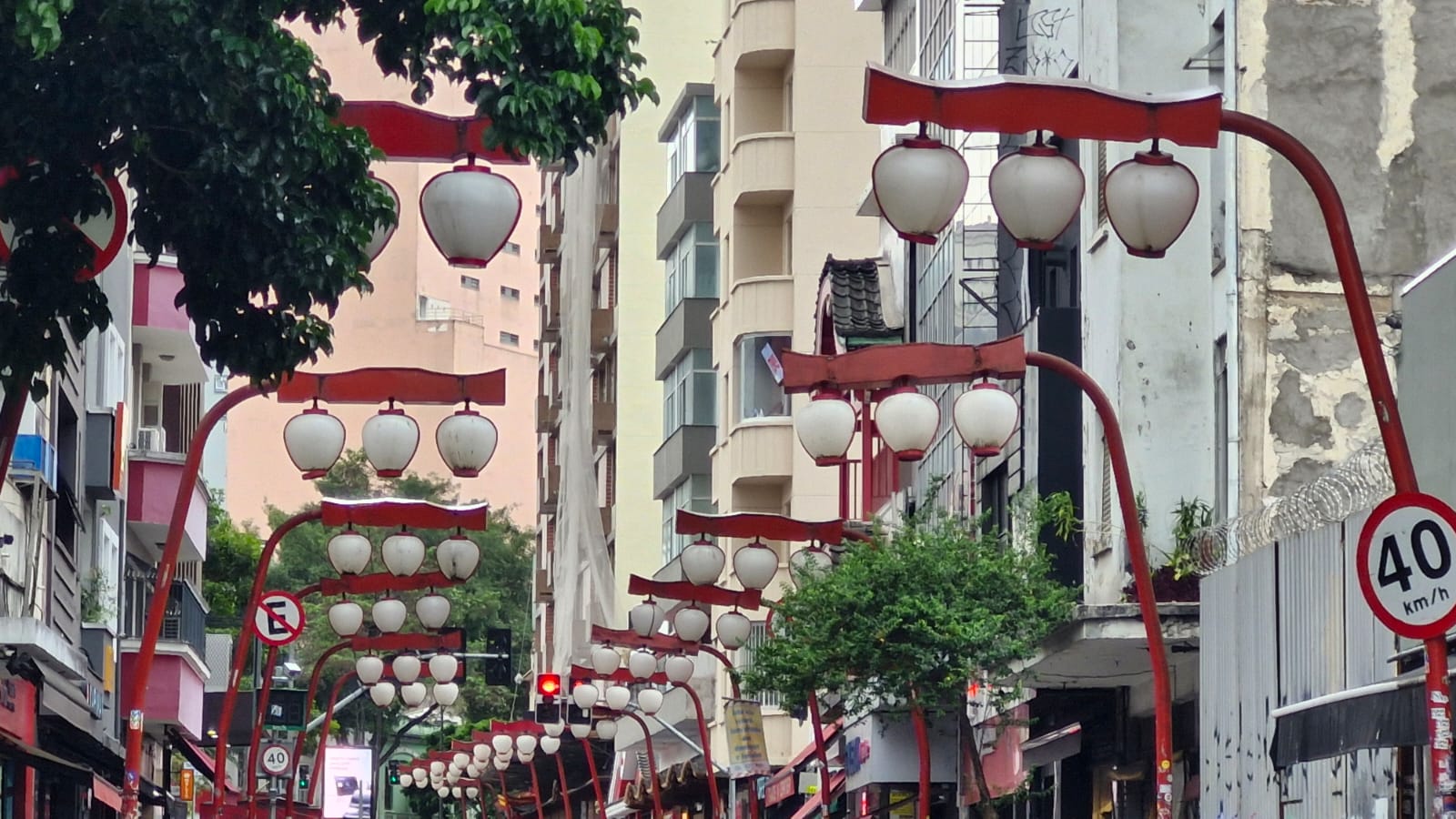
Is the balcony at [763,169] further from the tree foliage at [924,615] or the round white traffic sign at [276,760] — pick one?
the tree foliage at [924,615]

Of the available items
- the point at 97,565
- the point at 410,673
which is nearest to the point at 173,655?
the point at 97,565

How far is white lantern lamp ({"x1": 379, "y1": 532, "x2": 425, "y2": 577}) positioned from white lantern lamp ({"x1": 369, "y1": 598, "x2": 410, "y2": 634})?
5.85m

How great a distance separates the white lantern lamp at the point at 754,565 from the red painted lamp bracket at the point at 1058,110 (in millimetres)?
17403

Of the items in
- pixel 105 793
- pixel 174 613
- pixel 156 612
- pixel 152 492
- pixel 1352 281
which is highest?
pixel 152 492

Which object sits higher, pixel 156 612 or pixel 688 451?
pixel 688 451

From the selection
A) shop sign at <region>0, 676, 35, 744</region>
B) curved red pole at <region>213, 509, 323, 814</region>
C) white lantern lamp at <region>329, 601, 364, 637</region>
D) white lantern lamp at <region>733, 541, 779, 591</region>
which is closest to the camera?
shop sign at <region>0, 676, 35, 744</region>

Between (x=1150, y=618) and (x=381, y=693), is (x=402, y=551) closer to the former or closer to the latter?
(x=1150, y=618)

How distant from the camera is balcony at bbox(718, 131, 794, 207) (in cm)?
5684

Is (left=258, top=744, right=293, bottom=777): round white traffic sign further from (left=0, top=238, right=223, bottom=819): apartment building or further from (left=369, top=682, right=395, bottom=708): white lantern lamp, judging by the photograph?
(left=369, top=682, right=395, bottom=708): white lantern lamp

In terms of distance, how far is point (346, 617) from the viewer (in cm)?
3375

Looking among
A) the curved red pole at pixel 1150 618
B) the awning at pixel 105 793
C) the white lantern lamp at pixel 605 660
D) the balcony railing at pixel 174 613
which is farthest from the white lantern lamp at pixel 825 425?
the balcony railing at pixel 174 613

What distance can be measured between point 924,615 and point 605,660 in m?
11.7

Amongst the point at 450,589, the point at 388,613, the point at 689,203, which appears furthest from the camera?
the point at 450,589

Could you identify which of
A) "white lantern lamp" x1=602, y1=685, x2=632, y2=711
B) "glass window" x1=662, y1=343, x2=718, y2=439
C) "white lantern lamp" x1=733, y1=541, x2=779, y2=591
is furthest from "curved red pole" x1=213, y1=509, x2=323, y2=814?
"glass window" x1=662, y1=343, x2=718, y2=439
